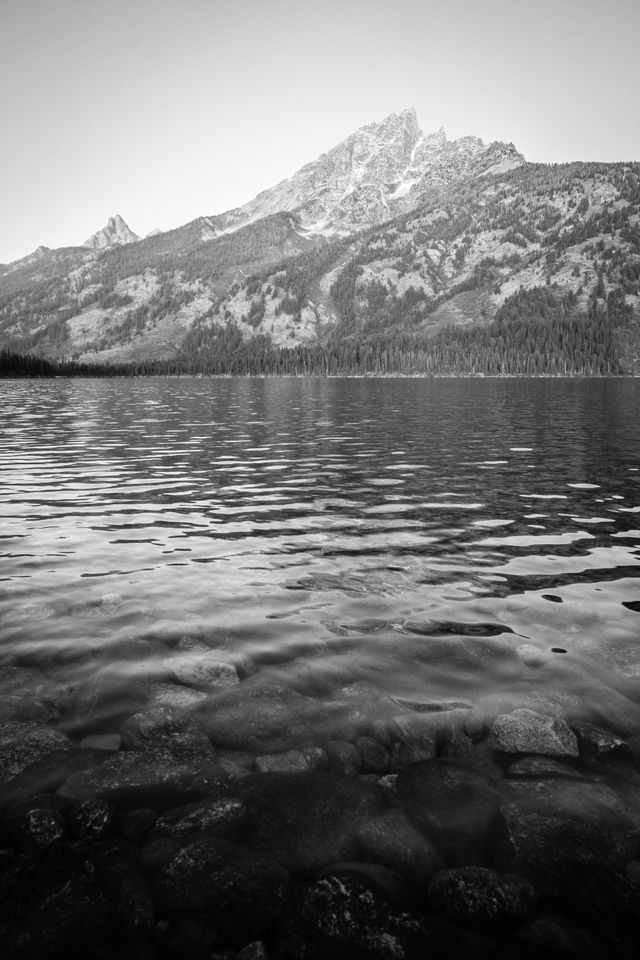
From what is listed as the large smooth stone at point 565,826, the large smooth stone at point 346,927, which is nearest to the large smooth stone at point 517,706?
the large smooth stone at point 565,826

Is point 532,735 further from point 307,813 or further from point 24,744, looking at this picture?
point 24,744

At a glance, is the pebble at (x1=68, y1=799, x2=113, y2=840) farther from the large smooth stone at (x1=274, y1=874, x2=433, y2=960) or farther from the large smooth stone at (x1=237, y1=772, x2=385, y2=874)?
the large smooth stone at (x1=274, y1=874, x2=433, y2=960)

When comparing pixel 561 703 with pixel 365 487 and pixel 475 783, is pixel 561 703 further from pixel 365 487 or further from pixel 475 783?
pixel 365 487

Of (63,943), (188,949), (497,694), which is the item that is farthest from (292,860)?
(497,694)

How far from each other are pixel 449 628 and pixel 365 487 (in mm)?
12552

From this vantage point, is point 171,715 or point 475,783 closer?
point 475,783

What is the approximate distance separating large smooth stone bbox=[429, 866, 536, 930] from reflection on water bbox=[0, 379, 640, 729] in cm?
269

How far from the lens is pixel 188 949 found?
3518 mm

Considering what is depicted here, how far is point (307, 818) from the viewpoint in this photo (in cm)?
482

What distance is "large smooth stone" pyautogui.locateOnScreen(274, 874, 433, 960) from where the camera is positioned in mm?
3492

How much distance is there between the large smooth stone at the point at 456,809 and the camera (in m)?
4.48

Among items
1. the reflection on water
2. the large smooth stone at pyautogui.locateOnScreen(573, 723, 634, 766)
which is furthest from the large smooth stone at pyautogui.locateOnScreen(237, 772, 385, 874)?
the large smooth stone at pyautogui.locateOnScreen(573, 723, 634, 766)

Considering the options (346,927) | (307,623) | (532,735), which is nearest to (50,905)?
(346,927)

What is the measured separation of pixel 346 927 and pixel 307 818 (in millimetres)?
1191
